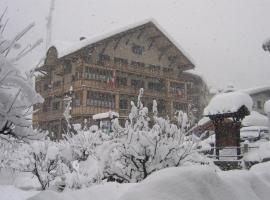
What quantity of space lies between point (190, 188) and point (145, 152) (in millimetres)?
4179

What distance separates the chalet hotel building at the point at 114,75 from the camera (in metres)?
30.8

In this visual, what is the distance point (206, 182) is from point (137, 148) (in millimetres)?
4117

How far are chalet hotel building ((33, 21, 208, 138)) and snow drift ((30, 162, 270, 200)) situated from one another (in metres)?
26.1

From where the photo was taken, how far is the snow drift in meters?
2.90

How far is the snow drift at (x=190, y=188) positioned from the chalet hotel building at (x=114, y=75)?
26.1m

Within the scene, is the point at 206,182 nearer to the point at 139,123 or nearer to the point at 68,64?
the point at 139,123

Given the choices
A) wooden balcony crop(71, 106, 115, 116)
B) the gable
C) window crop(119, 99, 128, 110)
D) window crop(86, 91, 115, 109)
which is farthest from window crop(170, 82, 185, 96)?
wooden balcony crop(71, 106, 115, 116)

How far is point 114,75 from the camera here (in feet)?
104

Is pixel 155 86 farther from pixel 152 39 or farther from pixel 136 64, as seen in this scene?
pixel 152 39

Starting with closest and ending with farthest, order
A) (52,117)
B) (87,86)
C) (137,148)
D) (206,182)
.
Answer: (206,182) → (137,148) → (87,86) → (52,117)

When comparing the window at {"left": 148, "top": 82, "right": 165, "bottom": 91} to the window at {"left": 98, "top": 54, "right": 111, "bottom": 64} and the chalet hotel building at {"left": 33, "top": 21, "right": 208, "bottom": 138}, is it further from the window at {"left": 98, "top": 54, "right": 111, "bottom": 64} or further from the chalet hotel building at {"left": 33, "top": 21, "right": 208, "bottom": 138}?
the window at {"left": 98, "top": 54, "right": 111, "bottom": 64}

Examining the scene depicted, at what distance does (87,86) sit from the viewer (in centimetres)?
3017

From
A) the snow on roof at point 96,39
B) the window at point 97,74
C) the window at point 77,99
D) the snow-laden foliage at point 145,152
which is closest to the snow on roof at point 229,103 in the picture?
the snow-laden foliage at point 145,152

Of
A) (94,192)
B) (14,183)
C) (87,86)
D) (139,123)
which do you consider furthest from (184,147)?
(87,86)
